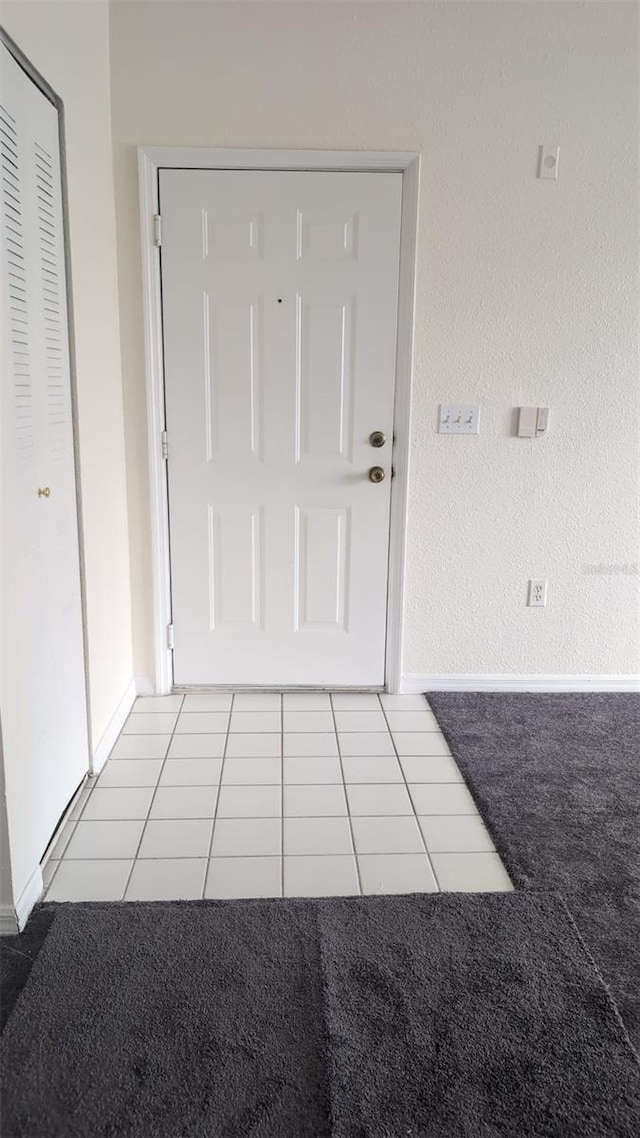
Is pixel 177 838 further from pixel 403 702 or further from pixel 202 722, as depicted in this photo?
pixel 403 702

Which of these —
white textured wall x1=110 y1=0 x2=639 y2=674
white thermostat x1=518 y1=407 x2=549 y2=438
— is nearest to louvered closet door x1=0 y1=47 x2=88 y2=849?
white textured wall x1=110 y1=0 x2=639 y2=674

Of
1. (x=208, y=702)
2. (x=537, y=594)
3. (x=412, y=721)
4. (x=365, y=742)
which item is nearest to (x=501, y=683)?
(x=537, y=594)

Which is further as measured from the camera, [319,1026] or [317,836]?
[317,836]

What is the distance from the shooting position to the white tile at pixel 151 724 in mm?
2941

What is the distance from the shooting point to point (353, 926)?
191cm

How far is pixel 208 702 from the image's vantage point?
3199mm

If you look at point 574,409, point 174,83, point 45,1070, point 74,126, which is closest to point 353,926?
point 45,1070

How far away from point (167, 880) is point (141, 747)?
787 millimetres

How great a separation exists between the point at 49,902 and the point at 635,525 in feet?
8.24

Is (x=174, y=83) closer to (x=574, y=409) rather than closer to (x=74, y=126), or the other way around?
(x=74, y=126)

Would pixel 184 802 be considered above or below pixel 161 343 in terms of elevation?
below

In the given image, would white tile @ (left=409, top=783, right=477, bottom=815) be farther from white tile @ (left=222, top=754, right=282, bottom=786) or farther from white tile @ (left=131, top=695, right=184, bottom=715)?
white tile @ (left=131, top=695, right=184, bottom=715)

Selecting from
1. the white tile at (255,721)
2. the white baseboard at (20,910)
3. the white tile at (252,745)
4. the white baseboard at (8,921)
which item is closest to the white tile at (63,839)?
the white baseboard at (20,910)

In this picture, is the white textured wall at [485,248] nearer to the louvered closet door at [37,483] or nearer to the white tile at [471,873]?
the louvered closet door at [37,483]
